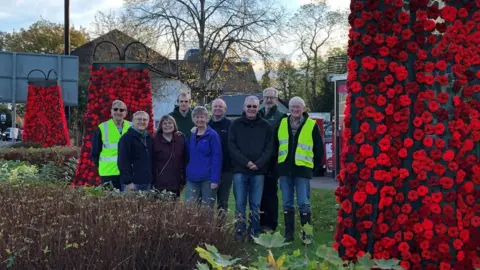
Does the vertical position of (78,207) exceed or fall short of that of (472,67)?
it falls short

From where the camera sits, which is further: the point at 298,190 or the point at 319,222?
the point at 319,222

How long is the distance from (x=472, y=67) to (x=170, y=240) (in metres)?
2.34

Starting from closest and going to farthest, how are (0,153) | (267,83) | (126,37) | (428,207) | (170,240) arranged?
(428,207)
(170,240)
(0,153)
(126,37)
(267,83)

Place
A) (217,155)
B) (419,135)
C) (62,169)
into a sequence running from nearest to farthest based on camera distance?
(419,135)
(217,155)
(62,169)

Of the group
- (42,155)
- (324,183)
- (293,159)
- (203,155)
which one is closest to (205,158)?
(203,155)

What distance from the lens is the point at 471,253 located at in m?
3.82

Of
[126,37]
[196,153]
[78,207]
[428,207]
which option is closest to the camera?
[428,207]

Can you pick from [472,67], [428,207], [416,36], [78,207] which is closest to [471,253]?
[428,207]

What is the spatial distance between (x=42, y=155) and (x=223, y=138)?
688 centimetres

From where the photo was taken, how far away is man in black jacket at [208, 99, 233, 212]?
744 centimetres

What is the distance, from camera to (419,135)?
3812mm

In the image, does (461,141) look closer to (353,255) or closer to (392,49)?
(392,49)

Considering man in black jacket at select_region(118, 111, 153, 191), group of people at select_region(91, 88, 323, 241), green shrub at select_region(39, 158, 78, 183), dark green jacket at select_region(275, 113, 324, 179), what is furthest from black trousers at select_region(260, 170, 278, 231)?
green shrub at select_region(39, 158, 78, 183)

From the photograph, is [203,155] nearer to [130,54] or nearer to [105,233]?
[105,233]
